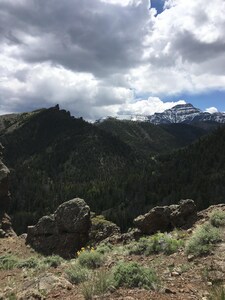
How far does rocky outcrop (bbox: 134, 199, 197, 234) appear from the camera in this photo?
18.7 m

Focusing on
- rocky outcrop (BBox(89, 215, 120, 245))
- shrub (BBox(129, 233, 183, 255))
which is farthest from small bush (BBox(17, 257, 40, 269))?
rocky outcrop (BBox(89, 215, 120, 245))

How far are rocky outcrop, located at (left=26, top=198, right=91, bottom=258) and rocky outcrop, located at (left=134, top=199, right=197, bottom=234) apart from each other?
5.52 m

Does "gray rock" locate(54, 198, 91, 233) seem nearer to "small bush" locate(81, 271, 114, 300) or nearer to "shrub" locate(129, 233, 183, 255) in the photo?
"shrub" locate(129, 233, 183, 255)

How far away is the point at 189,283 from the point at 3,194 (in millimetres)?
25593

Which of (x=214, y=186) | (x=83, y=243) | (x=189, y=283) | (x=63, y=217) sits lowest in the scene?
(x=214, y=186)

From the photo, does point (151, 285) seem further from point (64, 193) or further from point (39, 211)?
point (64, 193)

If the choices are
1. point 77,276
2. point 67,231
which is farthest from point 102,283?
point 67,231

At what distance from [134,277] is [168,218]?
10049mm

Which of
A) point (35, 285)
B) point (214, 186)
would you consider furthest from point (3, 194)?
point (214, 186)

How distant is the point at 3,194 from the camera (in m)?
32.7

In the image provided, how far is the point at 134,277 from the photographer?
9.43 m

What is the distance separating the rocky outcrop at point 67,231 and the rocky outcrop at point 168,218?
552 centimetres

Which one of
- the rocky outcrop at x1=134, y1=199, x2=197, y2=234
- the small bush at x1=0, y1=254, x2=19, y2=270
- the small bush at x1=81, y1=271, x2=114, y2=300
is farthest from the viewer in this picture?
the rocky outcrop at x1=134, y1=199, x2=197, y2=234

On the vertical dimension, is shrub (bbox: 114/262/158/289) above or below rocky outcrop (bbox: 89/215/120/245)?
above
